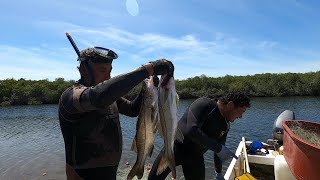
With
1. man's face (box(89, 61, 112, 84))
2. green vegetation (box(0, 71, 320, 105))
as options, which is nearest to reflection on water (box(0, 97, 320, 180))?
man's face (box(89, 61, 112, 84))

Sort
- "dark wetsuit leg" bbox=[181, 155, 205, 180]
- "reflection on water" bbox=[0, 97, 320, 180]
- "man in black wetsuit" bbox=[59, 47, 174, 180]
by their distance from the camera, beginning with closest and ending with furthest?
"man in black wetsuit" bbox=[59, 47, 174, 180] < "dark wetsuit leg" bbox=[181, 155, 205, 180] < "reflection on water" bbox=[0, 97, 320, 180]

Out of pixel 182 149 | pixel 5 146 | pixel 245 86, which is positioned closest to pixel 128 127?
pixel 5 146

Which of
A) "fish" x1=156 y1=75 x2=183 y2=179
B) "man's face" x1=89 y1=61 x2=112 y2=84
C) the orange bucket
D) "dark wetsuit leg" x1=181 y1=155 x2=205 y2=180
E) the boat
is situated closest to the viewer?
"fish" x1=156 y1=75 x2=183 y2=179

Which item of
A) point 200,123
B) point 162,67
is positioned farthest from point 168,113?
point 200,123

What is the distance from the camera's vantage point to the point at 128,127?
2747cm

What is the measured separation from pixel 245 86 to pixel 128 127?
4344cm

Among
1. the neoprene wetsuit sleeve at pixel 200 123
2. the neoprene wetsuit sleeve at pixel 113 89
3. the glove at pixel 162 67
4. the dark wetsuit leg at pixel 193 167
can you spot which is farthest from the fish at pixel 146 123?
the dark wetsuit leg at pixel 193 167

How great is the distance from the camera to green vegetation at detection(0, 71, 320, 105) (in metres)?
61.9

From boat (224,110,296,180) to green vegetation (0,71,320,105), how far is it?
169 feet

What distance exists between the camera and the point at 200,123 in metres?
5.14

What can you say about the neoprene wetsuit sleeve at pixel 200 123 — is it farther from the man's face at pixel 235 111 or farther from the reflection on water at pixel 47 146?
the reflection on water at pixel 47 146

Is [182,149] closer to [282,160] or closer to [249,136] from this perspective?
[282,160]

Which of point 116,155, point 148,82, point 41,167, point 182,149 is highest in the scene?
point 148,82

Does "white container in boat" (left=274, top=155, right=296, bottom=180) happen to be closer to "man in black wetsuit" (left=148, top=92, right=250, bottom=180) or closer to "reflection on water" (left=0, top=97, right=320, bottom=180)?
"man in black wetsuit" (left=148, top=92, right=250, bottom=180)
